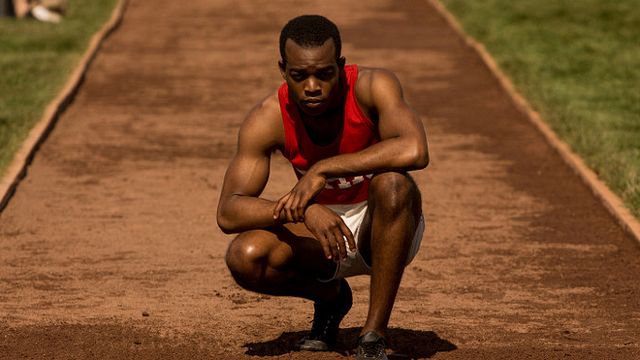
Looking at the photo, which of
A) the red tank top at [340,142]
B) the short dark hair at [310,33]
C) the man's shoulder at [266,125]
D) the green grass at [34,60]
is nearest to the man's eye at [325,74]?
the short dark hair at [310,33]

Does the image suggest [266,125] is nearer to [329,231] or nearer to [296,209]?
[296,209]

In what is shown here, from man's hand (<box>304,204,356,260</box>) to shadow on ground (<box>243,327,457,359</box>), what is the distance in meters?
0.83

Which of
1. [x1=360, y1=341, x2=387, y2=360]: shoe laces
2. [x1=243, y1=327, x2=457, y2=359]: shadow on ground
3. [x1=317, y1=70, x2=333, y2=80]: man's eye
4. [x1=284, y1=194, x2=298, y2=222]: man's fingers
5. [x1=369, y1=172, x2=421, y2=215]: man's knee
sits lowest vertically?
[x1=243, y1=327, x2=457, y2=359]: shadow on ground

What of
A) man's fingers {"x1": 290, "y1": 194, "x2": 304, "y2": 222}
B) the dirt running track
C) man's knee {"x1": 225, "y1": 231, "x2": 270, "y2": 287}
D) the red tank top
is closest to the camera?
man's fingers {"x1": 290, "y1": 194, "x2": 304, "y2": 222}

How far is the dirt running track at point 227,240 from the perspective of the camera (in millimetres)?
8031

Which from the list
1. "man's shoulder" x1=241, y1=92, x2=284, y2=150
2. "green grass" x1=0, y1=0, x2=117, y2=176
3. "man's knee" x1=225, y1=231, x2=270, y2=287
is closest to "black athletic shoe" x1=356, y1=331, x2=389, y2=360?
"man's knee" x1=225, y1=231, x2=270, y2=287

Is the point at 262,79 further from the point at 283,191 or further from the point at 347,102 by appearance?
the point at 347,102

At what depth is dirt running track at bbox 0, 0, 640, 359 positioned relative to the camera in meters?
8.03

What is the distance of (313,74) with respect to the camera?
6953 mm

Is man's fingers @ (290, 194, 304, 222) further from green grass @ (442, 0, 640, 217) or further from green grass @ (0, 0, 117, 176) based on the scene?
green grass @ (0, 0, 117, 176)

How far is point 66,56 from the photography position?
20.5 meters

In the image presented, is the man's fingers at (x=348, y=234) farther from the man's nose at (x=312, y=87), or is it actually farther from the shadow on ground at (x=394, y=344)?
the shadow on ground at (x=394, y=344)

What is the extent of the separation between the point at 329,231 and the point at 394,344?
3.80 feet

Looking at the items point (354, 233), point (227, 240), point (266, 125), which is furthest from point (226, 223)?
point (227, 240)
